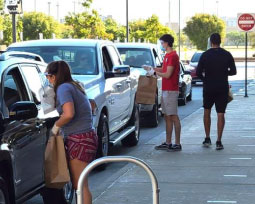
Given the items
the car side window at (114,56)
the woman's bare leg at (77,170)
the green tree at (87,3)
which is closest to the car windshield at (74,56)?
the car side window at (114,56)

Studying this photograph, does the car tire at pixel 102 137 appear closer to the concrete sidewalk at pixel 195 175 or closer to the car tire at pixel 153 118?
the concrete sidewalk at pixel 195 175

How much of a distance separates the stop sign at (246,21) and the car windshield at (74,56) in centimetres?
1326

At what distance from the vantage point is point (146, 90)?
11453mm

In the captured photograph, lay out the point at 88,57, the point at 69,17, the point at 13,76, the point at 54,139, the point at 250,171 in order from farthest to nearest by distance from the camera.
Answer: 1. the point at 69,17
2. the point at 88,57
3. the point at 250,171
4. the point at 13,76
5. the point at 54,139

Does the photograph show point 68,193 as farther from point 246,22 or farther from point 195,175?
point 246,22

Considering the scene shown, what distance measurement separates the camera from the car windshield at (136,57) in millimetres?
15917

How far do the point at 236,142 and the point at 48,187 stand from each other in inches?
238

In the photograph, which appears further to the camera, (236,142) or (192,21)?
(192,21)

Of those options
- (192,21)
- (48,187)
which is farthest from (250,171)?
(192,21)

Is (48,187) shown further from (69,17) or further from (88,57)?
(69,17)

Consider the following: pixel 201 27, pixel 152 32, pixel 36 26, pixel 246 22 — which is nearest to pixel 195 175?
pixel 246 22

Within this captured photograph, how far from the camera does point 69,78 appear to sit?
6328 mm

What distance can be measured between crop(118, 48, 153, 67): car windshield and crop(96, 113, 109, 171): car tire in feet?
20.3

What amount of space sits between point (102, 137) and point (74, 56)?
6.33 feet
